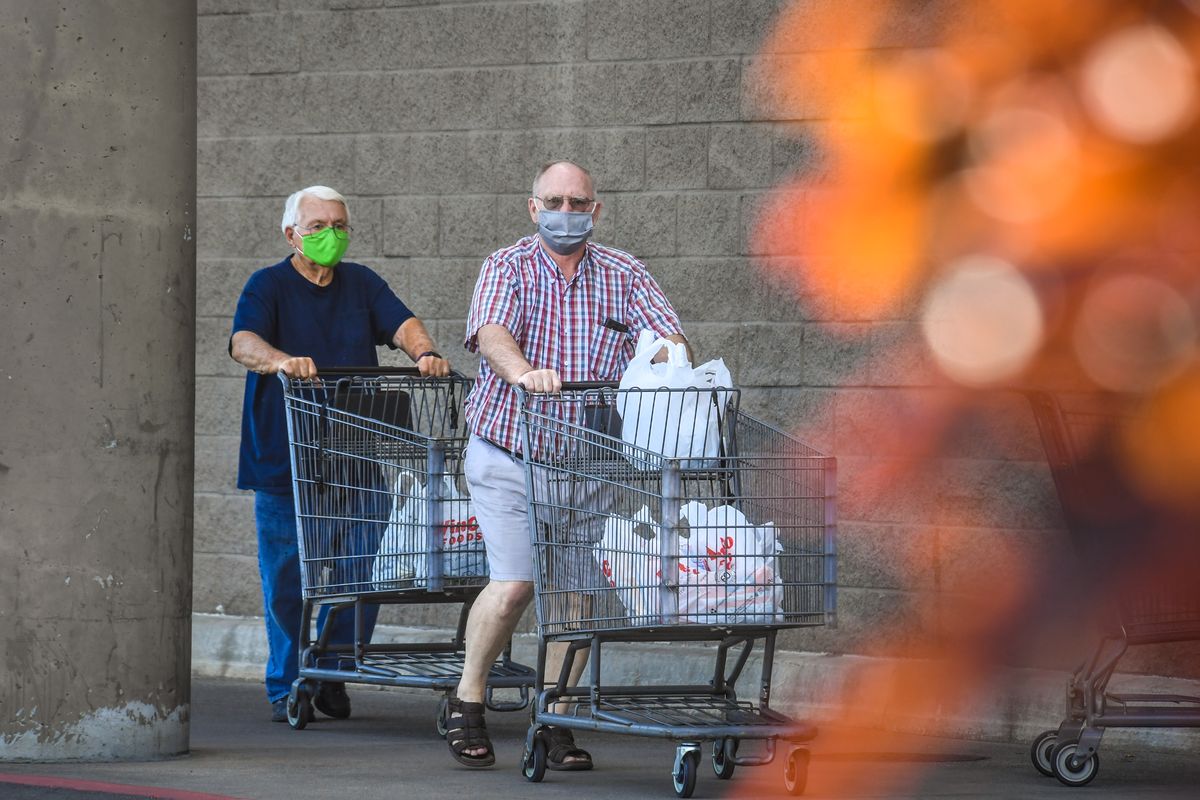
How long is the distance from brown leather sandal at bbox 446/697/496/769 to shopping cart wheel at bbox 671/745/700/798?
0.90 meters

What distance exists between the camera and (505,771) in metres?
7.10

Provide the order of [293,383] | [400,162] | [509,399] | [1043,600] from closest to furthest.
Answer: [509,399]
[293,383]
[1043,600]
[400,162]

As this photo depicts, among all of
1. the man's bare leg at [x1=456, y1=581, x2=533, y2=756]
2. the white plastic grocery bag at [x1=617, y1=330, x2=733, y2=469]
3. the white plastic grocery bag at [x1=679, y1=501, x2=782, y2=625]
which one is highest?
the white plastic grocery bag at [x1=617, y1=330, x2=733, y2=469]

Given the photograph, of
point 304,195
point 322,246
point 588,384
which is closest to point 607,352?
point 588,384

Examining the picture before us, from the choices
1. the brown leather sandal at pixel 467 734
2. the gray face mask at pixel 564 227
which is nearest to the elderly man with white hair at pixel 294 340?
the gray face mask at pixel 564 227

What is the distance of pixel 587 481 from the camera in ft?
21.8

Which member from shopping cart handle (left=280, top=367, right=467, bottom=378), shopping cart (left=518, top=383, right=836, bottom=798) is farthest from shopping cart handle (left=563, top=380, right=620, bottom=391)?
shopping cart handle (left=280, top=367, right=467, bottom=378)

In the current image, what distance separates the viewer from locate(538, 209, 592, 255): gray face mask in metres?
7.05

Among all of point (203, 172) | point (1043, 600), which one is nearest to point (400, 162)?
point (203, 172)

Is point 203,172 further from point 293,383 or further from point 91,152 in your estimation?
point 91,152

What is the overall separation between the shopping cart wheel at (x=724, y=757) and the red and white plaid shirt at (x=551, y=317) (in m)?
1.21

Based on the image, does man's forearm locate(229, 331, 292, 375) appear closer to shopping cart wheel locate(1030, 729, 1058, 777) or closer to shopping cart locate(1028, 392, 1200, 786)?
shopping cart locate(1028, 392, 1200, 786)

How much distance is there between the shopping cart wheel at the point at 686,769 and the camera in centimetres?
639

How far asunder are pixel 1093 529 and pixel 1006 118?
2.21 metres
